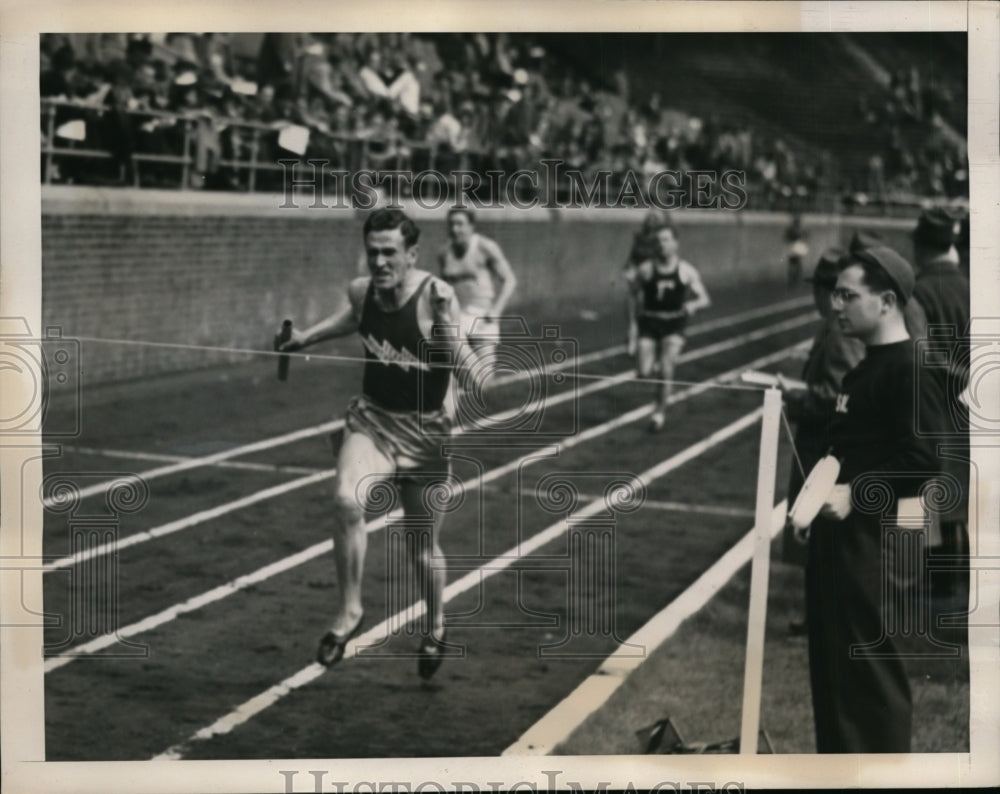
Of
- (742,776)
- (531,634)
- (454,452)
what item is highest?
(454,452)

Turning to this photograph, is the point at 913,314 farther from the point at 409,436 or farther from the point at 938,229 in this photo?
the point at 409,436

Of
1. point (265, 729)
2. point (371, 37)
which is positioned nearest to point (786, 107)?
point (371, 37)

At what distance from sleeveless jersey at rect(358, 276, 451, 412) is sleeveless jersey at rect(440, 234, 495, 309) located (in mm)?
227

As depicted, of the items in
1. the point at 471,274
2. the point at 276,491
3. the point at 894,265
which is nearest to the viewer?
the point at 894,265

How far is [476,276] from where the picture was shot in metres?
8.16

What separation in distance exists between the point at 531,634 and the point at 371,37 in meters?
2.87

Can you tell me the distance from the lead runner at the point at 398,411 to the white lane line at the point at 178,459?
1201mm

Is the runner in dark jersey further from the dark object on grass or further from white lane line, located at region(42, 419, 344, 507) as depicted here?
the dark object on grass

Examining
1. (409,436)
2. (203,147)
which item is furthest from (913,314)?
(203,147)

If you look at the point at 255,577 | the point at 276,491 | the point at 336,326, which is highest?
the point at 336,326

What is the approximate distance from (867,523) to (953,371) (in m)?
0.76

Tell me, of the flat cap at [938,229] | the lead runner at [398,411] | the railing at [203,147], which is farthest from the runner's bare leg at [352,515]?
the flat cap at [938,229]

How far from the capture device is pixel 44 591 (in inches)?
277

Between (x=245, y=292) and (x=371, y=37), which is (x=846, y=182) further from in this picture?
(x=245, y=292)
